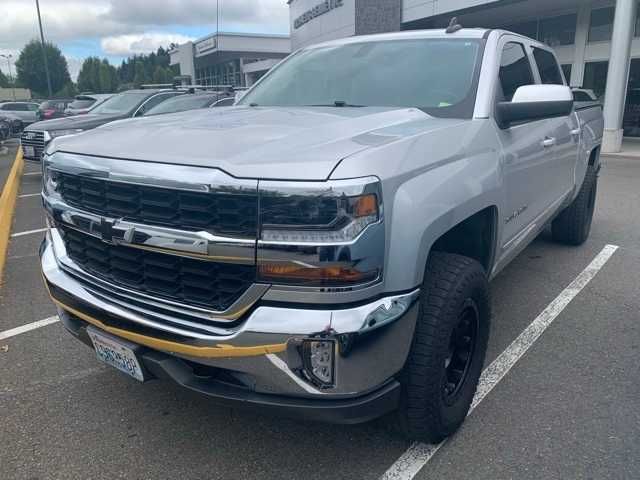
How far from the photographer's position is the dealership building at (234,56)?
127 feet

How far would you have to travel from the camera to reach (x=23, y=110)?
25.3m

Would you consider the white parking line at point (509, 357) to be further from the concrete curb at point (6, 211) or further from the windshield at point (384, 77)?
the concrete curb at point (6, 211)

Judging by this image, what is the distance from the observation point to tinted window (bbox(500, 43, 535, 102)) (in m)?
3.34

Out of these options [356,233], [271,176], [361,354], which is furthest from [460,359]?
[271,176]

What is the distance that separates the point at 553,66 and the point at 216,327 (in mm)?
4118

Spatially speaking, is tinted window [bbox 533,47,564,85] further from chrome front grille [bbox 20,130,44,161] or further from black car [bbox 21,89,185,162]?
chrome front grille [bbox 20,130,44,161]

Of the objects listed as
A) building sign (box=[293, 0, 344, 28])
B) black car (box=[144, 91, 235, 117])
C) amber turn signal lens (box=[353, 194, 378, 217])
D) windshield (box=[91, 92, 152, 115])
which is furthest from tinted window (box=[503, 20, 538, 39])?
amber turn signal lens (box=[353, 194, 378, 217])

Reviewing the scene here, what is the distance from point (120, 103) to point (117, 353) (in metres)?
9.26

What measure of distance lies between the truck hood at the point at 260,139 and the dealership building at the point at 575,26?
13279 millimetres

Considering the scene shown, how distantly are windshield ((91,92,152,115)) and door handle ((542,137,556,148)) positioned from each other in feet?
27.2

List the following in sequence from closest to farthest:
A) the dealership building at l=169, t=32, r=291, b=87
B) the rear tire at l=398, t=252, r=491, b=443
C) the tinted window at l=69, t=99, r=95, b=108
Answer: the rear tire at l=398, t=252, r=491, b=443
the tinted window at l=69, t=99, r=95, b=108
the dealership building at l=169, t=32, r=291, b=87

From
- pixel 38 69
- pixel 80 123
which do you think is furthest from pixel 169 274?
pixel 38 69

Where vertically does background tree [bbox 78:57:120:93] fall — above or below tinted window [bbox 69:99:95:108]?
above

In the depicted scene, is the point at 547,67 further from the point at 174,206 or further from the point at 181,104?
the point at 181,104
